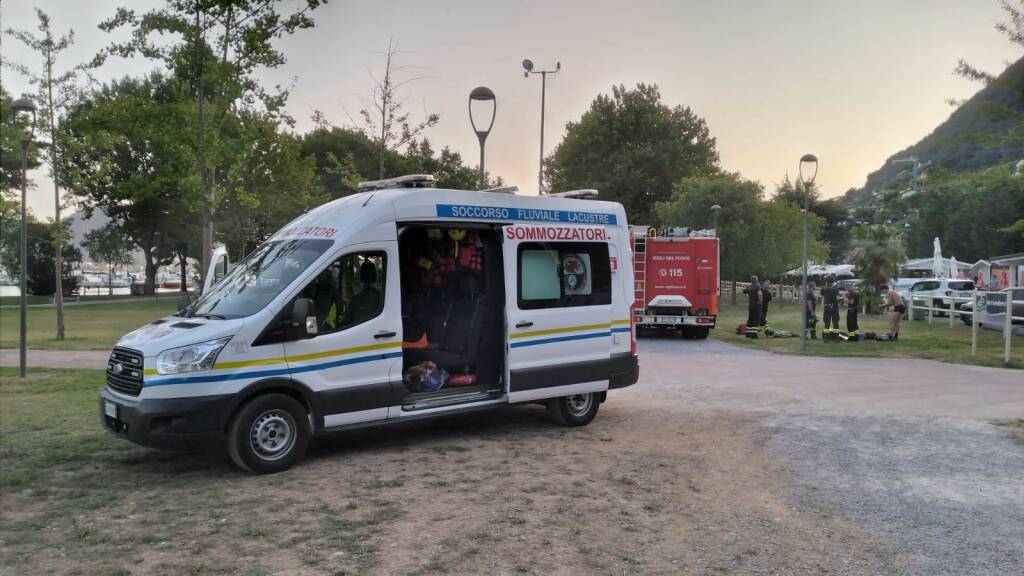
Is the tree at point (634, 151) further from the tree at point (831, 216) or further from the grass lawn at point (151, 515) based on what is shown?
the grass lawn at point (151, 515)

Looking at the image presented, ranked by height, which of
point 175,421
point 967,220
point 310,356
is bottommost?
point 175,421

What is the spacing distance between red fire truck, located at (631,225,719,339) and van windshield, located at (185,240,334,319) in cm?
1408

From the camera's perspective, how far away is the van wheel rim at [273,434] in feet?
22.0

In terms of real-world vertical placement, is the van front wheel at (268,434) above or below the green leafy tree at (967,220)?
below

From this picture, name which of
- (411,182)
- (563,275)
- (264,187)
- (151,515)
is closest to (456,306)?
(563,275)

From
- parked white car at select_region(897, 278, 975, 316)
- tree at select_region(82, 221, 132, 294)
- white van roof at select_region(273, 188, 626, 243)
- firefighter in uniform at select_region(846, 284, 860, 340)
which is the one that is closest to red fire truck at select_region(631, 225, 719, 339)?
firefighter in uniform at select_region(846, 284, 860, 340)

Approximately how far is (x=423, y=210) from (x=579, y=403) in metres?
3.00

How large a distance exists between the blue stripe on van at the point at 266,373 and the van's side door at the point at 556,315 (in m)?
1.53

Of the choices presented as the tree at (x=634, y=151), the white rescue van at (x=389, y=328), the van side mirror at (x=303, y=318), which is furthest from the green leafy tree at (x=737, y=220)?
the van side mirror at (x=303, y=318)

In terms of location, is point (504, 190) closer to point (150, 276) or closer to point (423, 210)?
point (423, 210)

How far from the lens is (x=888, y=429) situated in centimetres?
884

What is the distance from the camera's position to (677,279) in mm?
20875

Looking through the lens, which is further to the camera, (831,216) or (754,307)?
(831,216)

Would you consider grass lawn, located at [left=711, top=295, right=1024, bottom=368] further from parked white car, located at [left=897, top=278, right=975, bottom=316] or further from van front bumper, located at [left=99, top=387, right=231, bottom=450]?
van front bumper, located at [left=99, top=387, right=231, bottom=450]
